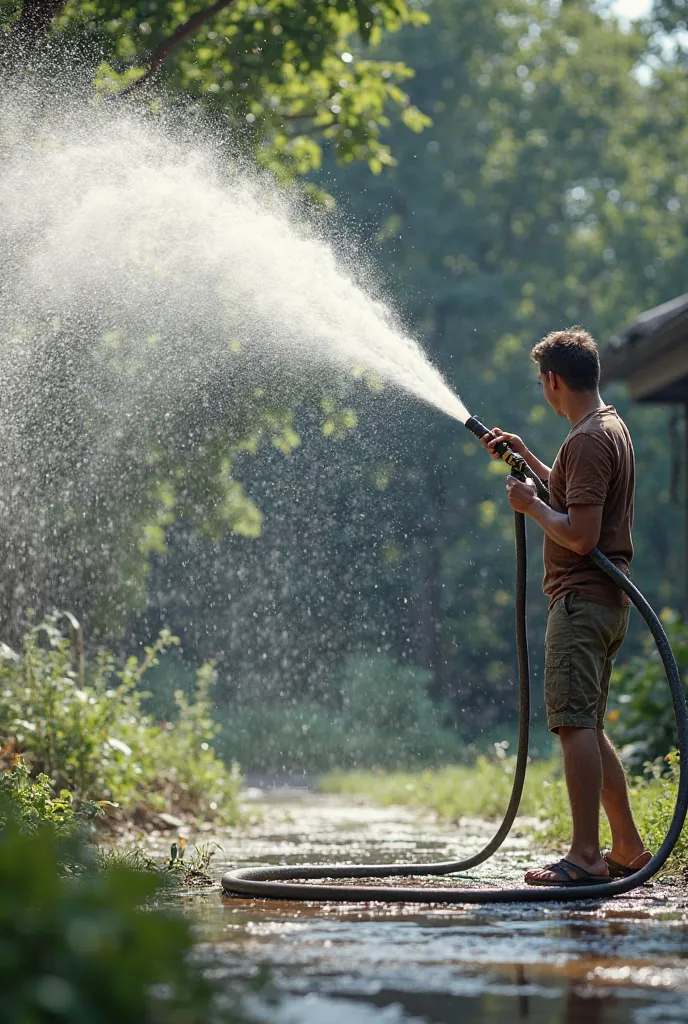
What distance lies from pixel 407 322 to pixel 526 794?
1448cm

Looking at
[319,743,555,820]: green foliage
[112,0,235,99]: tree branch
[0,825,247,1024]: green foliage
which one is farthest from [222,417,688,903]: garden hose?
[112,0,235,99]: tree branch

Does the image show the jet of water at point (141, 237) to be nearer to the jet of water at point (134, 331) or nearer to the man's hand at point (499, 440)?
the jet of water at point (134, 331)

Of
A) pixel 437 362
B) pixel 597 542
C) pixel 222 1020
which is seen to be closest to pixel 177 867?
pixel 597 542

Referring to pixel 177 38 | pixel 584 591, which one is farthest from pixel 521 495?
pixel 177 38

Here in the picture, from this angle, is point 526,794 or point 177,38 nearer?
point 177,38

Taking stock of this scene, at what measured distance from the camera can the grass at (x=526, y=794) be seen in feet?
20.1

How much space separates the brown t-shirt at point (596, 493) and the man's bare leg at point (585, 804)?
21.4 inches

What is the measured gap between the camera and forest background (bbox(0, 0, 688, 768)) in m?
9.77

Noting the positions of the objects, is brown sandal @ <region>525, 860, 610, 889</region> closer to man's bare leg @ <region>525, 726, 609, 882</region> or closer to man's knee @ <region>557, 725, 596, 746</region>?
man's bare leg @ <region>525, 726, 609, 882</region>

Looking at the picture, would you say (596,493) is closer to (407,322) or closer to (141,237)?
(141,237)

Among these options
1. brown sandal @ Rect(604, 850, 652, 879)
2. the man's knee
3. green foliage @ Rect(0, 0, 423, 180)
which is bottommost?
brown sandal @ Rect(604, 850, 652, 879)

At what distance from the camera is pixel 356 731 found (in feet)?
60.6

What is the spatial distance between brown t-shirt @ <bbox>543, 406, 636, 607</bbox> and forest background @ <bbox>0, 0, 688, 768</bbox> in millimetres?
4098

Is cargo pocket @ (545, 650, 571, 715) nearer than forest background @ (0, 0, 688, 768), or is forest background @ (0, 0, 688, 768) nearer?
cargo pocket @ (545, 650, 571, 715)
